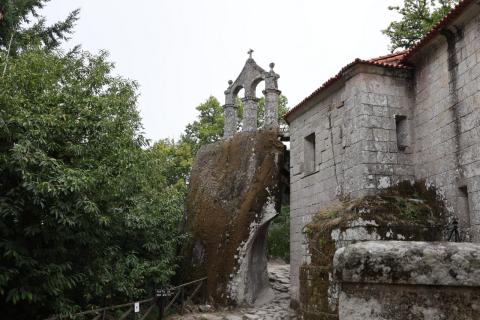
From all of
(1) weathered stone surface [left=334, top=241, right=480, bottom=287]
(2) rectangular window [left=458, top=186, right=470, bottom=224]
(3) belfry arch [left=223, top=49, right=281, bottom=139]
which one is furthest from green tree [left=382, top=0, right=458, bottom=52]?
(1) weathered stone surface [left=334, top=241, right=480, bottom=287]

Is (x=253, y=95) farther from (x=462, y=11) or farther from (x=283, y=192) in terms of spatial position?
(x=462, y=11)

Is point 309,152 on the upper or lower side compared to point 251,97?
lower

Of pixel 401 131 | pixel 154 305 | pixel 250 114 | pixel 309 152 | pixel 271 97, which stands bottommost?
pixel 154 305

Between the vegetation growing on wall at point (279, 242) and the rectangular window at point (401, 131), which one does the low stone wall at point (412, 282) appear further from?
the vegetation growing on wall at point (279, 242)

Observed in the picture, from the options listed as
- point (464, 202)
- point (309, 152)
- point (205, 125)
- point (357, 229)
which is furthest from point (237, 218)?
point (205, 125)

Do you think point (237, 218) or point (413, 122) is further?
point (237, 218)

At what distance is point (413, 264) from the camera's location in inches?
60.2

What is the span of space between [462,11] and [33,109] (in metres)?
7.22

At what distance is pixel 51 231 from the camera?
648 centimetres

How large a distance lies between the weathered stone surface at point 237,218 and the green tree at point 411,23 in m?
8.09

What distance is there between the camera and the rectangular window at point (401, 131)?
8.28m

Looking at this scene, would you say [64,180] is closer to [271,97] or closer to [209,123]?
[271,97]

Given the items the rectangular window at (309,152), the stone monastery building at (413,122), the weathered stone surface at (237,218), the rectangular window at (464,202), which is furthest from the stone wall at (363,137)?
the weathered stone surface at (237,218)

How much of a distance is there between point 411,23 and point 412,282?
58.1ft
